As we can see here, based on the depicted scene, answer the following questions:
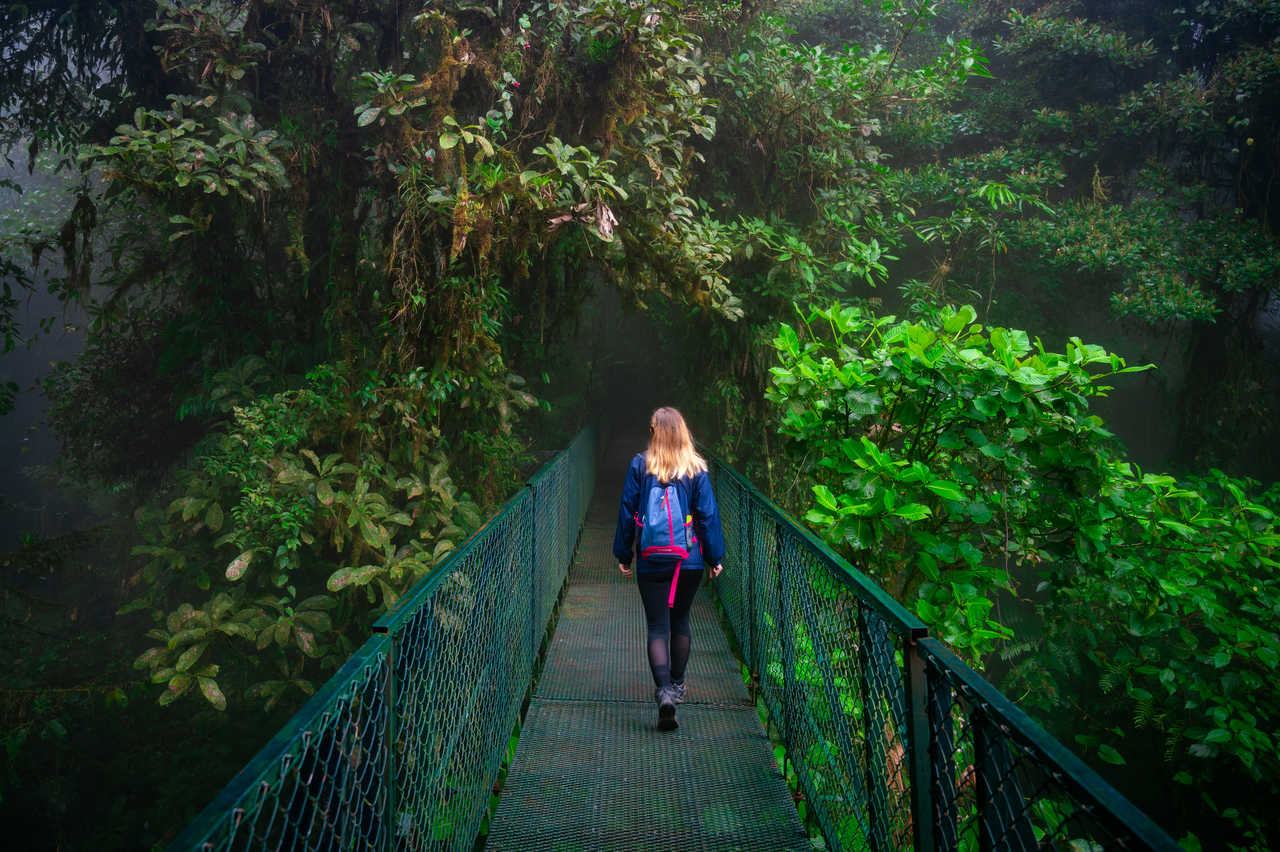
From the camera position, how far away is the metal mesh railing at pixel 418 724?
1.15 metres

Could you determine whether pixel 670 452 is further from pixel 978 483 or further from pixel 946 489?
pixel 978 483

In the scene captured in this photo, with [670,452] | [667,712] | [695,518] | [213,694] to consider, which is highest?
[670,452]

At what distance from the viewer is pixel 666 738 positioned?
3182 mm

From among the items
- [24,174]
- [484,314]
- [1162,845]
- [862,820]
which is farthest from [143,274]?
[24,174]

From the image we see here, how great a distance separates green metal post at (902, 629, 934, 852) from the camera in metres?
1.60

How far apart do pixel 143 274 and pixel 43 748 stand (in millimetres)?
6544

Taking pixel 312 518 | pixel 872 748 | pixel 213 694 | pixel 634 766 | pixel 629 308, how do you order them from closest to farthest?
1. pixel 872 748
2. pixel 634 766
3. pixel 213 694
4. pixel 312 518
5. pixel 629 308

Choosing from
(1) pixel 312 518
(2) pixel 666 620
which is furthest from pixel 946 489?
(1) pixel 312 518

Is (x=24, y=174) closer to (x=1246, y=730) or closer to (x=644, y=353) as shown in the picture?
(x=644, y=353)

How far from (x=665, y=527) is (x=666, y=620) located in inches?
20.2

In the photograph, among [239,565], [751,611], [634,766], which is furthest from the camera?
[239,565]

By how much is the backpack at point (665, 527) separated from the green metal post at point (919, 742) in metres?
1.68

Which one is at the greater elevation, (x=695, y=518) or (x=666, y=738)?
(x=695, y=518)

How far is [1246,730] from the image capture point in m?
4.81
